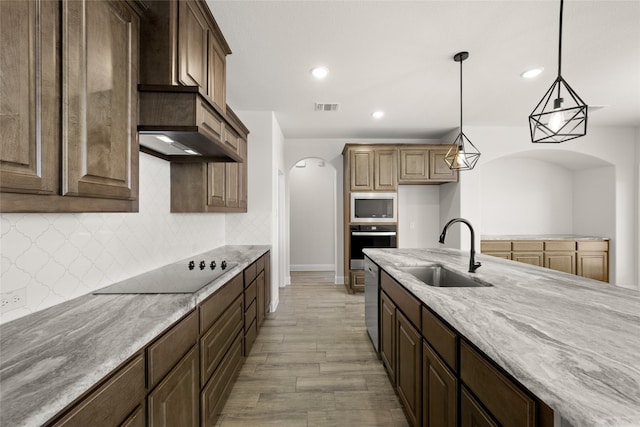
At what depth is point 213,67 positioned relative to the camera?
2061 millimetres

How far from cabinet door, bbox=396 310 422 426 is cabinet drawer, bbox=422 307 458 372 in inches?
5.5

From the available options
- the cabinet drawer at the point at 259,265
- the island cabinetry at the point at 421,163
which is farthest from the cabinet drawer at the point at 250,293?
the island cabinetry at the point at 421,163

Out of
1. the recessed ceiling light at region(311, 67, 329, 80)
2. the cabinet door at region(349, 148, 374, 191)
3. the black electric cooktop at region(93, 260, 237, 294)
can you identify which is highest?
the recessed ceiling light at region(311, 67, 329, 80)

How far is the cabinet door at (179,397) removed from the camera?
109cm

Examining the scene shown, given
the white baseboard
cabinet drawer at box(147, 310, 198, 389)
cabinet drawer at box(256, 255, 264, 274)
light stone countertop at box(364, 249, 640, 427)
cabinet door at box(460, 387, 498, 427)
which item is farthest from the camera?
the white baseboard

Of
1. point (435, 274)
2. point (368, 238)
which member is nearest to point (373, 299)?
point (435, 274)

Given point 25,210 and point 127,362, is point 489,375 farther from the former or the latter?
point 25,210

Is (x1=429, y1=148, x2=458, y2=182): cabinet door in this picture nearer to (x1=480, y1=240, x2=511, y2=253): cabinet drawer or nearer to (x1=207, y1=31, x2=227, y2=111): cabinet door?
(x1=480, y1=240, x2=511, y2=253): cabinet drawer

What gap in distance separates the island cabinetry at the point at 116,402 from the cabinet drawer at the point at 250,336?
1.52 m

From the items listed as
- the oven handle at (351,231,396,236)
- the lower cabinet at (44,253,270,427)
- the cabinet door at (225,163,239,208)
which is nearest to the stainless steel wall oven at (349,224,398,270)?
the oven handle at (351,231,396,236)

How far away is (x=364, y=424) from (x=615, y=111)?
16.9 feet

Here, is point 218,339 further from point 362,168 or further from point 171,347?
point 362,168

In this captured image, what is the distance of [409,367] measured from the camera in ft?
5.57

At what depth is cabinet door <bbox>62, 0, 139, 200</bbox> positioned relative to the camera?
39.2 inches
